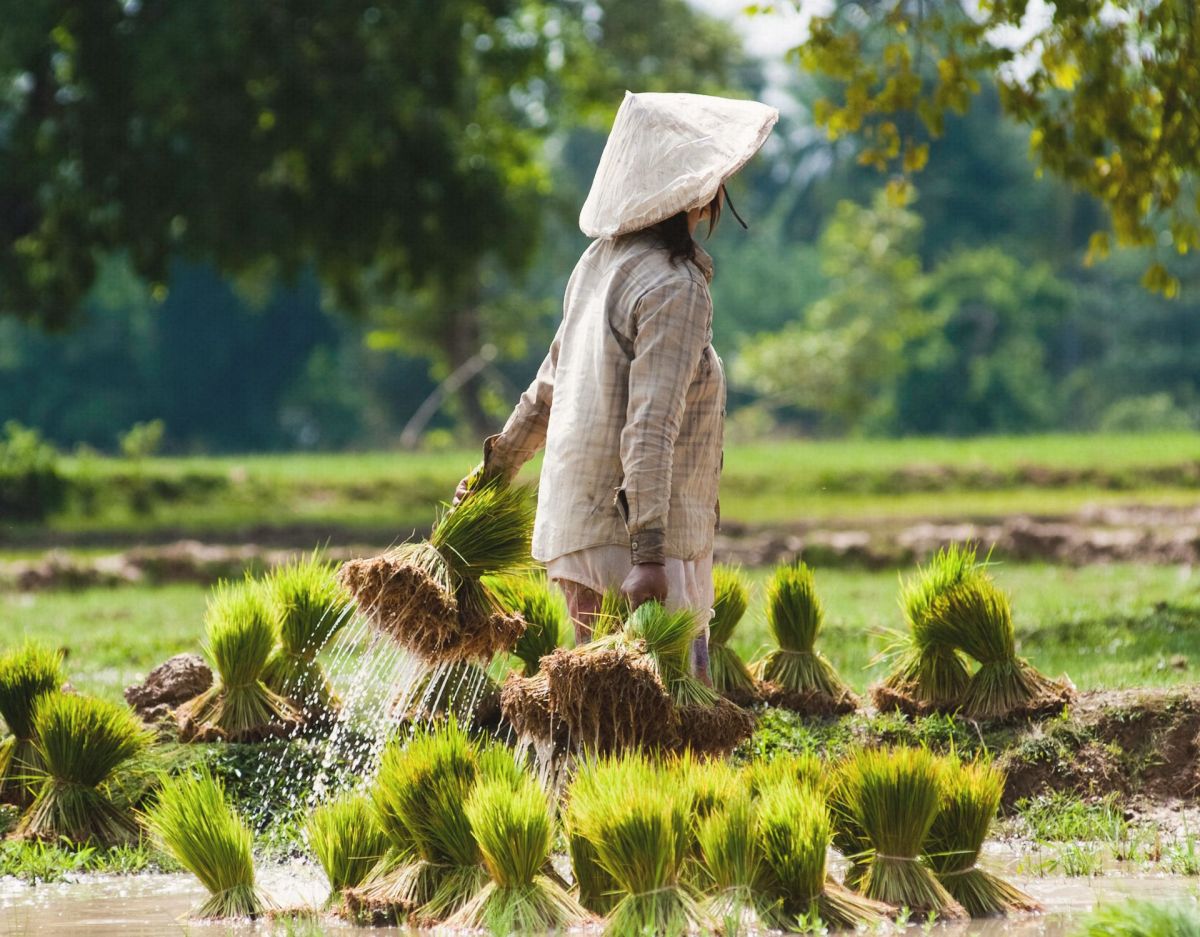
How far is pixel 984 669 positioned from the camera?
246 inches

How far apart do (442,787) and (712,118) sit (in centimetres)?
205

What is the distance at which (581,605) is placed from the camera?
486 cm

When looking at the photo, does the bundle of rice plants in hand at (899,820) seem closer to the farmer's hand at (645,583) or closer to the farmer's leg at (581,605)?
the farmer's hand at (645,583)

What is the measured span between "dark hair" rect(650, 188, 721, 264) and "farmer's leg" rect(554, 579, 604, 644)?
998mm

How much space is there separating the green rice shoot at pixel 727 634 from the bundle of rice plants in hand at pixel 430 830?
193 centimetres

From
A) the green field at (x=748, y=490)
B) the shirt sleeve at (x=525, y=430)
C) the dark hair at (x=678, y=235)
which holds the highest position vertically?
the dark hair at (x=678, y=235)

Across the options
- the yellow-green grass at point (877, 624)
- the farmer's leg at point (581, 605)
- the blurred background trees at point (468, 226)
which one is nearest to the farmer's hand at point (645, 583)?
the farmer's leg at point (581, 605)

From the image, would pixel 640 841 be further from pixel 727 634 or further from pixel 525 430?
pixel 727 634

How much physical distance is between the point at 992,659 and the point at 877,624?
3210mm

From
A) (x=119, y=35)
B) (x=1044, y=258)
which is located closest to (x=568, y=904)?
(x=119, y=35)

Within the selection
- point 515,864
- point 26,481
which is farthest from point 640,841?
point 26,481

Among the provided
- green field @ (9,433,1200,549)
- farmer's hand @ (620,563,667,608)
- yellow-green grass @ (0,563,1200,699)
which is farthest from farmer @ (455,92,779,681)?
green field @ (9,433,1200,549)

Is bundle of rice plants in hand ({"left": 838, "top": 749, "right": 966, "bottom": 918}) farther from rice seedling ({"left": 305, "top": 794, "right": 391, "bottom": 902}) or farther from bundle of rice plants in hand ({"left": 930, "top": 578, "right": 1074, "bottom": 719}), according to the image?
bundle of rice plants in hand ({"left": 930, "top": 578, "right": 1074, "bottom": 719})

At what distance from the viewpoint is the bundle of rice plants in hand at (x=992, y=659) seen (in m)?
6.04
